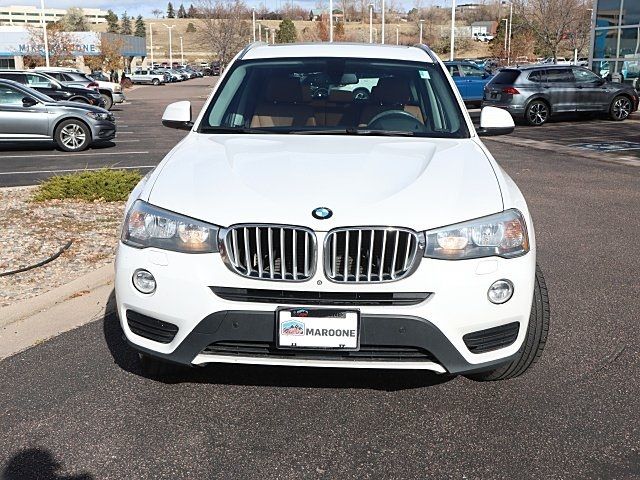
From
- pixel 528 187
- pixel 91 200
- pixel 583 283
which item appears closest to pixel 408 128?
pixel 583 283

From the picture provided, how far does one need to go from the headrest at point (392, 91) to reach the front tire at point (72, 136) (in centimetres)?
1196

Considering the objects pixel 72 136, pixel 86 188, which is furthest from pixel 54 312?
pixel 72 136

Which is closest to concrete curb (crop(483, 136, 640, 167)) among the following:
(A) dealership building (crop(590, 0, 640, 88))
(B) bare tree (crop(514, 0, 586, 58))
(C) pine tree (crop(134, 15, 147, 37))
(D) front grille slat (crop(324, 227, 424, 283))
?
(A) dealership building (crop(590, 0, 640, 88))

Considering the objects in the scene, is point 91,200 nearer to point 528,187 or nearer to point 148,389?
point 148,389

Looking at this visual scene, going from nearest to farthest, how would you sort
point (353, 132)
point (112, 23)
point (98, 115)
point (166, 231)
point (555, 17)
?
point (166, 231)
point (353, 132)
point (98, 115)
point (555, 17)
point (112, 23)

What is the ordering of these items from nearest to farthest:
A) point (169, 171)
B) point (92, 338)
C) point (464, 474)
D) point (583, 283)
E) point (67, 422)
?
point (464, 474), point (67, 422), point (169, 171), point (92, 338), point (583, 283)

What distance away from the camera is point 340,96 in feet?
16.1

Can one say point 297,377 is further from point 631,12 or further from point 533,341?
point 631,12

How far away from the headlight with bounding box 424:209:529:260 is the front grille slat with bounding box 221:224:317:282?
51 centimetres

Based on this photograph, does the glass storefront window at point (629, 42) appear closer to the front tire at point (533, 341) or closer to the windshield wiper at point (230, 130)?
the windshield wiper at point (230, 130)

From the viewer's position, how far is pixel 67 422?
11.1 ft

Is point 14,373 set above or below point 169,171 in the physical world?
below

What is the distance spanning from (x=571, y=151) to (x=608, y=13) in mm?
15693

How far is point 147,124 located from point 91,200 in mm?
15154
